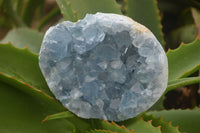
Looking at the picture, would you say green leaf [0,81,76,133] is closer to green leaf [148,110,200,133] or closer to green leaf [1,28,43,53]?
green leaf [148,110,200,133]

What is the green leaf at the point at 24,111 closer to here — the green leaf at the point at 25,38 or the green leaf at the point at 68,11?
the green leaf at the point at 68,11

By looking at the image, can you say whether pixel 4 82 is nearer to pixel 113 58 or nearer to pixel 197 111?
pixel 113 58

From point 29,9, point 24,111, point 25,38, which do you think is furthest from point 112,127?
point 29,9

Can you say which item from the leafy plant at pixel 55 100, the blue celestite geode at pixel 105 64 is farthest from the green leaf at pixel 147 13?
the blue celestite geode at pixel 105 64

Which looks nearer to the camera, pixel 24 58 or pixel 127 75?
pixel 127 75

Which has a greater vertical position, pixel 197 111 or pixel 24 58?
pixel 24 58

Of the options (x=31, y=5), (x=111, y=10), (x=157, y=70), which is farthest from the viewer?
(x=31, y=5)

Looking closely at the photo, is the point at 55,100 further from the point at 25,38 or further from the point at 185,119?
the point at 25,38

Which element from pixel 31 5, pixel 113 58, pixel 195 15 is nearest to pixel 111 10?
pixel 113 58
